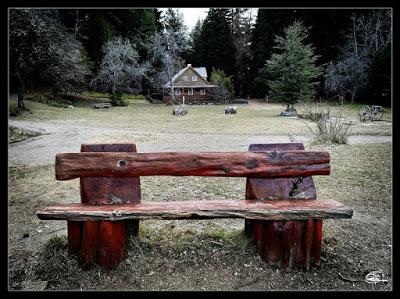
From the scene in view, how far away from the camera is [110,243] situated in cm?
241

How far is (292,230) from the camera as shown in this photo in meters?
2.41

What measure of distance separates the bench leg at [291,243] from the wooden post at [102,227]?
1.10 meters

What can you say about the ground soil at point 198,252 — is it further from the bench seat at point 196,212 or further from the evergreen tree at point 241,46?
the evergreen tree at point 241,46

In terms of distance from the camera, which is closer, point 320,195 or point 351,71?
point 320,195

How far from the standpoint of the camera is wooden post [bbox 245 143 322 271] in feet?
7.94

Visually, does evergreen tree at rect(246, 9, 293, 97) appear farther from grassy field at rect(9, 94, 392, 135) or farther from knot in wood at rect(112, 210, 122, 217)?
knot in wood at rect(112, 210, 122, 217)

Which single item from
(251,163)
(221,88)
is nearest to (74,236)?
(251,163)

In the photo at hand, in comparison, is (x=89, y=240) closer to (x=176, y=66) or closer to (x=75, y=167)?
(x=75, y=167)

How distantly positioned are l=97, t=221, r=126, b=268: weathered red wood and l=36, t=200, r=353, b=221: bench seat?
0.15 m
